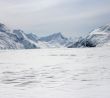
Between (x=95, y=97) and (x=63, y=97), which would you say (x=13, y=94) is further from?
(x=95, y=97)

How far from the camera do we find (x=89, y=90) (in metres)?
11.8

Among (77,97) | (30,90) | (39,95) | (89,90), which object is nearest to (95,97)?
(77,97)

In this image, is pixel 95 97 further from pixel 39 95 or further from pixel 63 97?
pixel 39 95

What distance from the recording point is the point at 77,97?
33.7ft

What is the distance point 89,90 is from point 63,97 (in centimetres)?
196

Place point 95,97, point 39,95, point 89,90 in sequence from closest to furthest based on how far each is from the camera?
point 95,97
point 39,95
point 89,90

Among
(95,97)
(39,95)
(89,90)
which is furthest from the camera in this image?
(89,90)

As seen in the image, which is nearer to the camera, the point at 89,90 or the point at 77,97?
the point at 77,97

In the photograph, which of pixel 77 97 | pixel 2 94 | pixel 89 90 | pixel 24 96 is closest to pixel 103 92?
pixel 89 90

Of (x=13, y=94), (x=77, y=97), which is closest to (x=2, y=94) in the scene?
(x=13, y=94)

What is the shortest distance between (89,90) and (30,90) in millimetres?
2912

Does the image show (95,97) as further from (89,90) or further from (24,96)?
(24,96)

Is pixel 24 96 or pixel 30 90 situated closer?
pixel 24 96

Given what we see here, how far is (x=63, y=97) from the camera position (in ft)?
33.8
